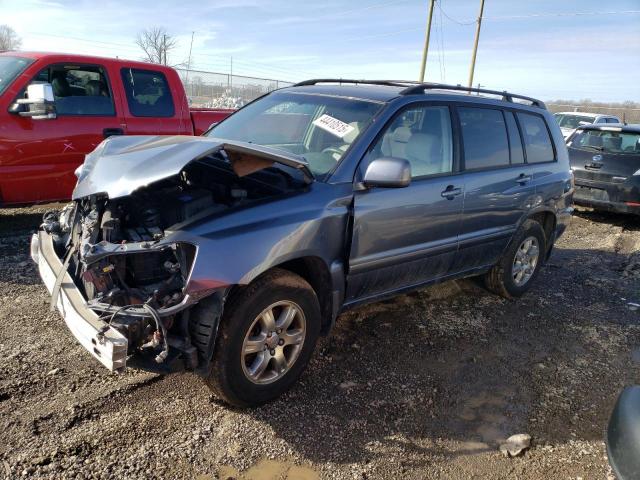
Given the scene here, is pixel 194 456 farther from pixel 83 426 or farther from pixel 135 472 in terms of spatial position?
pixel 83 426

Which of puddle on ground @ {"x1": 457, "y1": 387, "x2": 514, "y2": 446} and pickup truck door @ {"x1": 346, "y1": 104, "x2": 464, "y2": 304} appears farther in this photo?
pickup truck door @ {"x1": 346, "y1": 104, "x2": 464, "y2": 304}

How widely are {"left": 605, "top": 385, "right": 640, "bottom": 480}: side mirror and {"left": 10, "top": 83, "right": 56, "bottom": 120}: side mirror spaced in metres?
5.46

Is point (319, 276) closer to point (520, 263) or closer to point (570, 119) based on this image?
point (520, 263)

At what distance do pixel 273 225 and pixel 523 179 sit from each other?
9.33 ft

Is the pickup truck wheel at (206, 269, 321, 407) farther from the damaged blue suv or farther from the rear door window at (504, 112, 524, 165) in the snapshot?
the rear door window at (504, 112, 524, 165)

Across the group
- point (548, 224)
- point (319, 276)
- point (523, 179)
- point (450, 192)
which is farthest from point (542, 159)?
point (319, 276)

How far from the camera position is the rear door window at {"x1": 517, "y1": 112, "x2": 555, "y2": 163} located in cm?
481

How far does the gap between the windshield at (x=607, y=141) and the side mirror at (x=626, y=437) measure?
8.13m

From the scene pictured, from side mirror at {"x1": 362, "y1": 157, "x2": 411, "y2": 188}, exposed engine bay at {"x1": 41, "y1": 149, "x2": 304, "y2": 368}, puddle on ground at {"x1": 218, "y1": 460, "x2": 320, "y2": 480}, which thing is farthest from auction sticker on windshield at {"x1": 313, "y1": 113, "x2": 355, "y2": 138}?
puddle on ground at {"x1": 218, "y1": 460, "x2": 320, "y2": 480}

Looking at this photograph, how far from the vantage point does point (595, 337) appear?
4.44 m

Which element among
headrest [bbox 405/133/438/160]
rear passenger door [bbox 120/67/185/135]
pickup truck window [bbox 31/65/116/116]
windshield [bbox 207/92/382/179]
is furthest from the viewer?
rear passenger door [bbox 120/67/185/135]

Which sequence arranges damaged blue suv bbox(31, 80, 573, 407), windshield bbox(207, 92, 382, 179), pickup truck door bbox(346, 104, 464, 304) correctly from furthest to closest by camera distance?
1. windshield bbox(207, 92, 382, 179)
2. pickup truck door bbox(346, 104, 464, 304)
3. damaged blue suv bbox(31, 80, 573, 407)

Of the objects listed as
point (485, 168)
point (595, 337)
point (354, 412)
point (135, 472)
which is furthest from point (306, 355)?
point (595, 337)

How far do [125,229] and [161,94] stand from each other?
4.24 m
